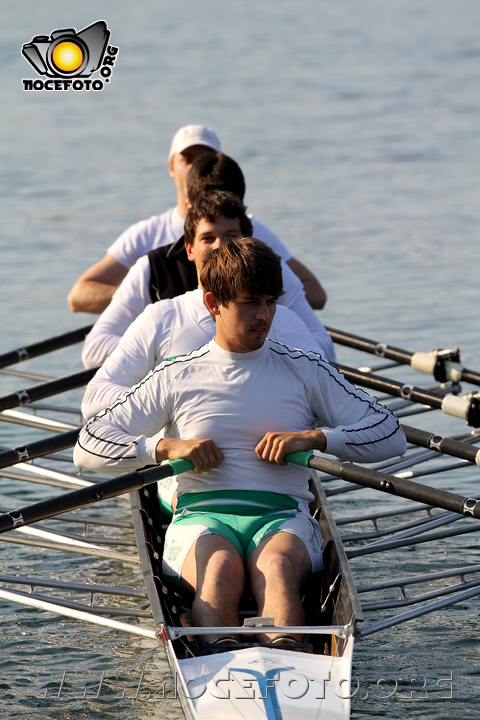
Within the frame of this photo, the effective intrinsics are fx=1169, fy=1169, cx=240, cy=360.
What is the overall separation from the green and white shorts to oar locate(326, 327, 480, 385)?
8.86ft

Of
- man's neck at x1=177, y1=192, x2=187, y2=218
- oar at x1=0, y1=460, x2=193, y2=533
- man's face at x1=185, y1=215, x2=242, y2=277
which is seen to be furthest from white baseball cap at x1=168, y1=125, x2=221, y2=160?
oar at x1=0, y1=460, x2=193, y2=533

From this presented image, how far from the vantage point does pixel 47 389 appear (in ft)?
17.8

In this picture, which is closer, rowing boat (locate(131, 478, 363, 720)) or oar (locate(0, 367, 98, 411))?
rowing boat (locate(131, 478, 363, 720))

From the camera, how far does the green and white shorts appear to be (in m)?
3.61

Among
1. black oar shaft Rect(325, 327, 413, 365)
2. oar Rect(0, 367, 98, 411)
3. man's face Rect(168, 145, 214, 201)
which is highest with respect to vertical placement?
man's face Rect(168, 145, 214, 201)

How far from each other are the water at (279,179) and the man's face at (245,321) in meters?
1.32

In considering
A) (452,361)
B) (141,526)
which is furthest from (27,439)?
(141,526)

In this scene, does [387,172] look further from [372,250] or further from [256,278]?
[256,278]

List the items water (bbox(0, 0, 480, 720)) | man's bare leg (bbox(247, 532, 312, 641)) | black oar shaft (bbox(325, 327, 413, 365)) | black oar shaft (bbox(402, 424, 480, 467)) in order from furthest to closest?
black oar shaft (bbox(325, 327, 413, 365)) < water (bbox(0, 0, 480, 720)) < black oar shaft (bbox(402, 424, 480, 467)) < man's bare leg (bbox(247, 532, 312, 641))

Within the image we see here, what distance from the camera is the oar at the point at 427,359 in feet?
20.6

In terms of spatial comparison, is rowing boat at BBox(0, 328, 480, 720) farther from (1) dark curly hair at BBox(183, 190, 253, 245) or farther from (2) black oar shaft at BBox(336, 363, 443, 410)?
(1) dark curly hair at BBox(183, 190, 253, 245)

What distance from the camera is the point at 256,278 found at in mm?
3549

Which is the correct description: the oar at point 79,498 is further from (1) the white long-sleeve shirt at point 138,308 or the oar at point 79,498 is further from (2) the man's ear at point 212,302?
(1) the white long-sleeve shirt at point 138,308

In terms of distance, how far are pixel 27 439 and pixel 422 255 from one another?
549cm
